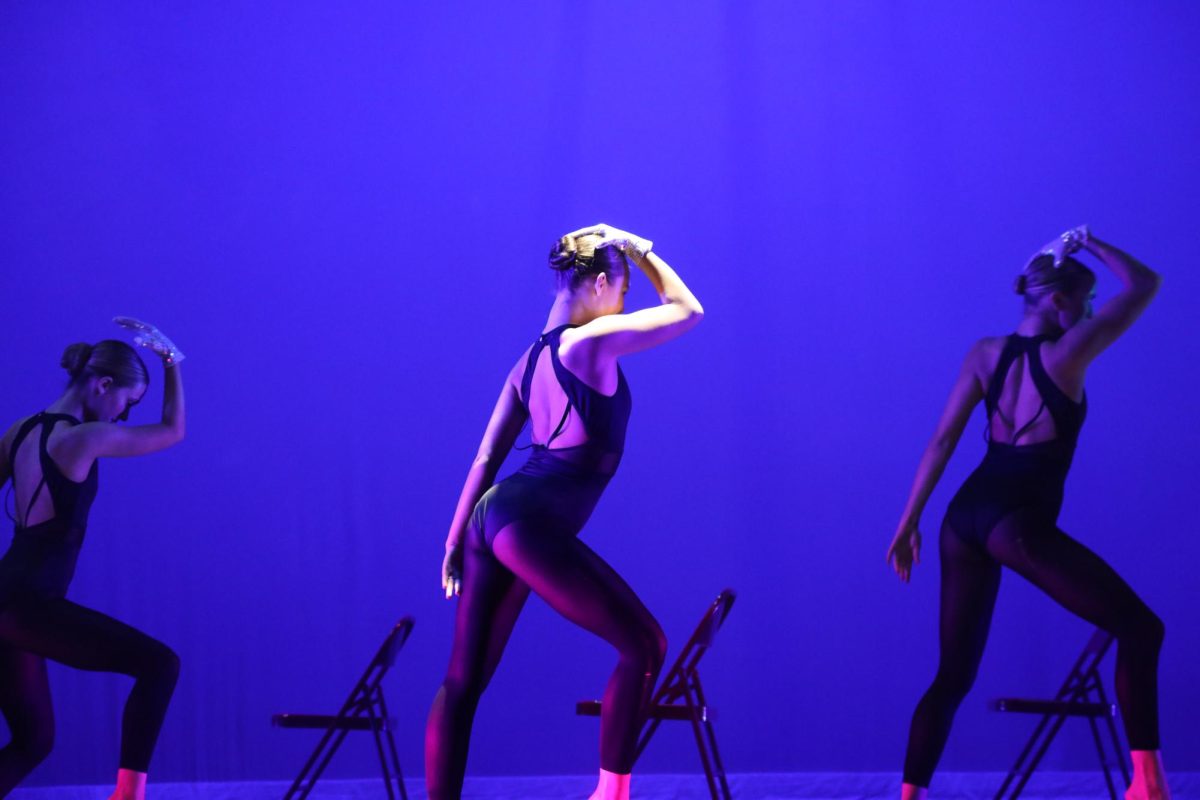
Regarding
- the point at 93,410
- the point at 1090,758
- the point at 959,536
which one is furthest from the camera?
the point at 1090,758

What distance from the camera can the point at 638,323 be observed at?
287 cm

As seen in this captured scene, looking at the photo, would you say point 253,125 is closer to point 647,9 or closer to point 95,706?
point 647,9

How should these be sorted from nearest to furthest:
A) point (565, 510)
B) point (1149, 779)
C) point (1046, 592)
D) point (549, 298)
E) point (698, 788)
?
1. point (565, 510)
2. point (1149, 779)
3. point (1046, 592)
4. point (698, 788)
5. point (549, 298)

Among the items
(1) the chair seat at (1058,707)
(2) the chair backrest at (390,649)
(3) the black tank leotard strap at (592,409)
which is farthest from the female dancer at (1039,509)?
(2) the chair backrest at (390,649)

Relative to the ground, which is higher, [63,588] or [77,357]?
[77,357]

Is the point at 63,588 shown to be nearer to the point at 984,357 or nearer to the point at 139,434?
the point at 139,434

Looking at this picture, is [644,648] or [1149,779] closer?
[644,648]

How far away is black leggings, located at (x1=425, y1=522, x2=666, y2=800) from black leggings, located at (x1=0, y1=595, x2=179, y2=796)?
1.16 metres

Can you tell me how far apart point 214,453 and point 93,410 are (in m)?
1.21

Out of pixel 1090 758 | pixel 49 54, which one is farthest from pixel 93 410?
pixel 1090 758

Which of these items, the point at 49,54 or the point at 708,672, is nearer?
the point at 708,672

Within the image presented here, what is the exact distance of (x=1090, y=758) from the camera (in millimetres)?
4684

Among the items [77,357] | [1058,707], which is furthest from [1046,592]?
[77,357]

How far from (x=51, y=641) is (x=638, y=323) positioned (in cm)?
186
